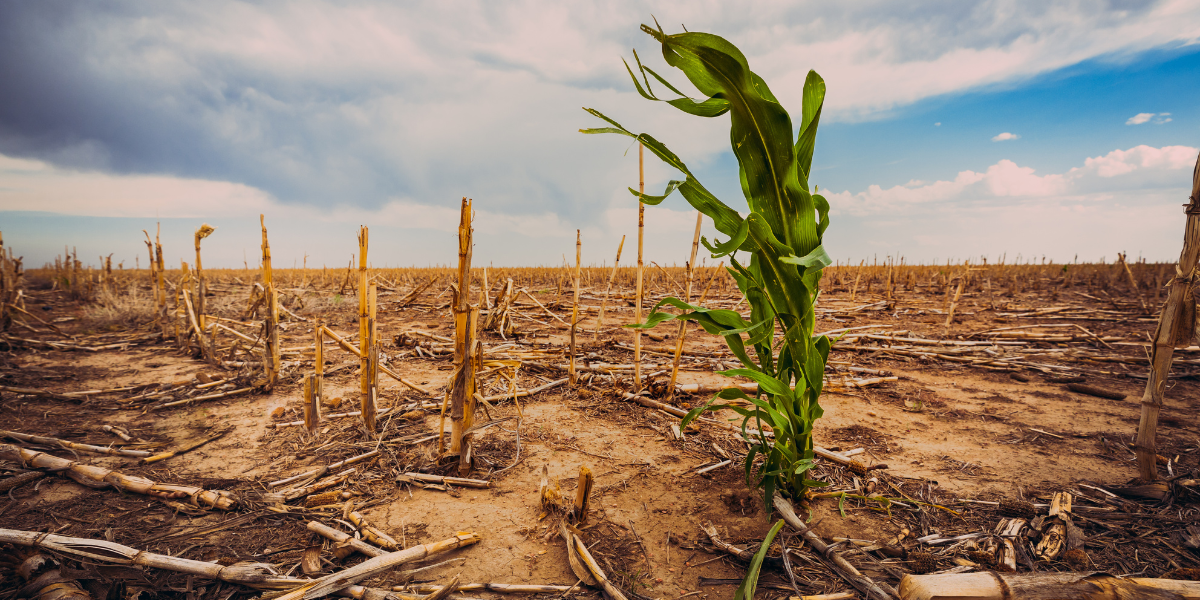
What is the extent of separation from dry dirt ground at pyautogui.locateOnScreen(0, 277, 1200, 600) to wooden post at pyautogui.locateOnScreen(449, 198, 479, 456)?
0.30m

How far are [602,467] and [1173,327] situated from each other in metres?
3.93

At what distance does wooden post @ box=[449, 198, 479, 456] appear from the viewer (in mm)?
3053

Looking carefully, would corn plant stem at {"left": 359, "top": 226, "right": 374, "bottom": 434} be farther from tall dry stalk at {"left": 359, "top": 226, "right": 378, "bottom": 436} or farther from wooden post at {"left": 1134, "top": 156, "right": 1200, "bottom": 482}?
wooden post at {"left": 1134, "top": 156, "right": 1200, "bottom": 482}

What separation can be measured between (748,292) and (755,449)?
99 cm

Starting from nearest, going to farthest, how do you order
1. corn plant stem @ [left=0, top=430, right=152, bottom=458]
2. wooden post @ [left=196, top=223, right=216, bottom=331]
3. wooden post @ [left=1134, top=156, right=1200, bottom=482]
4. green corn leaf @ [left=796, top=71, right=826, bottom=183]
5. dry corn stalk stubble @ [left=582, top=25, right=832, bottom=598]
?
dry corn stalk stubble @ [left=582, top=25, right=832, bottom=598] < green corn leaf @ [left=796, top=71, right=826, bottom=183] < wooden post @ [left=1134, top=156, right=1200, bottom=482] < corn plant stem @ [left=0, top=430, right=152, bottom=458] < wooden post @ [left=196, top=223, right=216, bottom=331]

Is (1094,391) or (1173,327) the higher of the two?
(1173,327)

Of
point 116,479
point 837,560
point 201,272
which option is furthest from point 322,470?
point 201,272

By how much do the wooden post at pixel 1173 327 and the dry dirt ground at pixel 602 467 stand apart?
43 centimetres

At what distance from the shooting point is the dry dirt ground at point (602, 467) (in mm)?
2467

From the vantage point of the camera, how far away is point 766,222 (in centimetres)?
221

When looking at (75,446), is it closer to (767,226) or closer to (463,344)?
(463,344)

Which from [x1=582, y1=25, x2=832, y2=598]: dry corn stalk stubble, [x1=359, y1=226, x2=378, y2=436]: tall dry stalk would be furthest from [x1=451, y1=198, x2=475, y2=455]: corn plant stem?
[x1=582, y1=25, x2=832, y2=598]: dry corn stalk stubble

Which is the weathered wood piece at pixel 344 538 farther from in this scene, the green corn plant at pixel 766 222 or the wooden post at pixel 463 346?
the green corn plant at pixel 766 222

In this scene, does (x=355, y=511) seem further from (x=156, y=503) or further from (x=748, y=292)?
(x=748, y=292)
